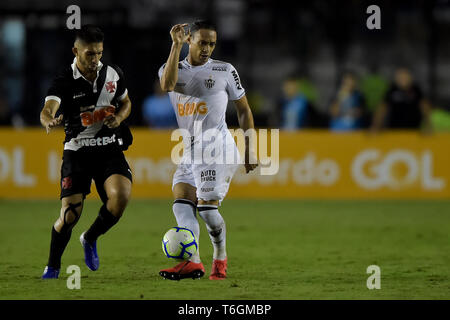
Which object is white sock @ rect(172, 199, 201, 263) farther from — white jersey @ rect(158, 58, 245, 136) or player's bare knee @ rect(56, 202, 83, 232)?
player's bare knee @ rect(56, 202, 83, 232)

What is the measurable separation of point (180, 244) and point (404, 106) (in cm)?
1001

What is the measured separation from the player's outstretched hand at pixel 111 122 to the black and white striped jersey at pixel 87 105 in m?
0.32

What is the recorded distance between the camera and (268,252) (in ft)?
32.5

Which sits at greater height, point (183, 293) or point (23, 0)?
point (23, 0)

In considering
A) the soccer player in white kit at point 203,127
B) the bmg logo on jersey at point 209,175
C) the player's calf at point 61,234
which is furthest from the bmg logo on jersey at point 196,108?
the player's calf at point 61,234

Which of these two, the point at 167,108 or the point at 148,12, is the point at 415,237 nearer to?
the point at 167,108

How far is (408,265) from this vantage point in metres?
8.87

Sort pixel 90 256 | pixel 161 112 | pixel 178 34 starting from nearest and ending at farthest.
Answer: pixel 178 34
pixel 90 256
pixel 161 112

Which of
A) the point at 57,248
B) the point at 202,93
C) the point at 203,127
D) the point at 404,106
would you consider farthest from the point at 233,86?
the point at 404,106

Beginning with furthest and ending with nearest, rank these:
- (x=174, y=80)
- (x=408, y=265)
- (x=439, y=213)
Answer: (x=439, y=213) < (x=408, y=265) < (x=174, y=80)

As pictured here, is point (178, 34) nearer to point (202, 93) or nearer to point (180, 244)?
point (202, 93)
